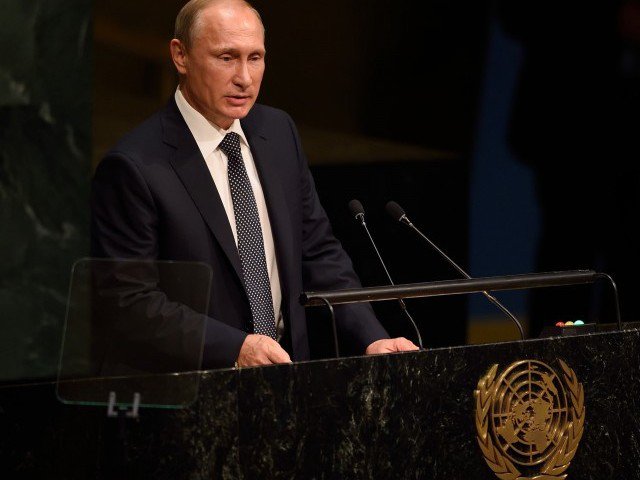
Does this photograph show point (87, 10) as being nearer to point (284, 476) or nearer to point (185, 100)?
point (185, 100)

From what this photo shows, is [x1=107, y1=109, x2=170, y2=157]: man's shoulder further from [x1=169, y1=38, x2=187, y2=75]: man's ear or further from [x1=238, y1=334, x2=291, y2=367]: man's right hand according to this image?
[x1=238, y1=334, x2=291, y2=367]: man's right hand

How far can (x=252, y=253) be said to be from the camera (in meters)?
2.95

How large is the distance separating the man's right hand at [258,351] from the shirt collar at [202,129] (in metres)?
0.61

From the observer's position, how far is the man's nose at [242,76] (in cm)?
298

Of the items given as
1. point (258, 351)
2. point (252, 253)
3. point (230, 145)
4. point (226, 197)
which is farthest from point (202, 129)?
point (258, 351)

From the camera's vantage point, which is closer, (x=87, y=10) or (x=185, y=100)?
(x=185, y=100)

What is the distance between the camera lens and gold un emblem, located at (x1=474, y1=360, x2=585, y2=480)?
8.20 ft

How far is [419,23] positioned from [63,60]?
4.90 ft

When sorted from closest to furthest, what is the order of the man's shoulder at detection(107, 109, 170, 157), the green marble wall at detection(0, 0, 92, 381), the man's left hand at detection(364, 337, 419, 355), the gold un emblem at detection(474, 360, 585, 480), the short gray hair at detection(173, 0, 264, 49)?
the gold un emblem at detection(474, 360, 585, 480) < the man's left hand at detection(364, 337, 419, 355) < the man's shoulder at detection(107, 109, 170, 157) < the short gray hair at detection(173, 0, 264, 49) < the green marble wall at detection(0, 0, 92, 381)

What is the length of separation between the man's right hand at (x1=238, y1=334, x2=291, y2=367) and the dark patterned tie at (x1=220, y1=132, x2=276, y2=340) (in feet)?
1.08

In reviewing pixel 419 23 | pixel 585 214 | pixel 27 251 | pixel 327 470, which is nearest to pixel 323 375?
pixel 327 470

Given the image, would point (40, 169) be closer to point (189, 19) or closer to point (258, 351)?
point (189, 19)

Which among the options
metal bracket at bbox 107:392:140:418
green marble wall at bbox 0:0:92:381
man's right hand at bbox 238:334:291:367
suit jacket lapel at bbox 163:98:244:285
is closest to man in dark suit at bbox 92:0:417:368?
suit jacket lapel at bbox 163:98:244:285

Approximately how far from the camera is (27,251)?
4.18m
